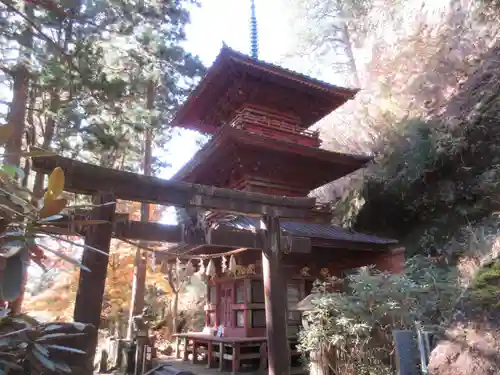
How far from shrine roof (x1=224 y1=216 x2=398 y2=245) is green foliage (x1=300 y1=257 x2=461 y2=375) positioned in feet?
7.96

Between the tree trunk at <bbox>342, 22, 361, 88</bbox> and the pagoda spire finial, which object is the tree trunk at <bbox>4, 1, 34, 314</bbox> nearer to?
the pagoda spire finial

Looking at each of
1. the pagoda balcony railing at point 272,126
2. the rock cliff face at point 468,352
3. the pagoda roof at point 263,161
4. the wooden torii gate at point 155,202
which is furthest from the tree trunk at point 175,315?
the rock cliff face at point 468,352

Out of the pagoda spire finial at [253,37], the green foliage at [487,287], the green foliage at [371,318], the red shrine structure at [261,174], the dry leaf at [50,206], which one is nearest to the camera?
the dry leaf at [50,206]

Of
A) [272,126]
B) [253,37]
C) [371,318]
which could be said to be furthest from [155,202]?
[253,37]

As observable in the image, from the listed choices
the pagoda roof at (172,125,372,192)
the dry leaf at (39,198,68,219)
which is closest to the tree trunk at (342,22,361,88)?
the pagoda roof at (172,125,372,192)

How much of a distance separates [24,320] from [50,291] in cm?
1441

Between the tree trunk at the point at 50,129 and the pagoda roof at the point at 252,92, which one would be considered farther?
the pagoda roof at the point at 252,92

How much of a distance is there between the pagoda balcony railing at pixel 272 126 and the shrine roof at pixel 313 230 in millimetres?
2549

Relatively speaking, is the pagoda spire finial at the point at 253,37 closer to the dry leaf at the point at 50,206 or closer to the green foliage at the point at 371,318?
the green foliage at the point at 371,318

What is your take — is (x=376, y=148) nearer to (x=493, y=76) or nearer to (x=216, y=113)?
(x=493, y=76)

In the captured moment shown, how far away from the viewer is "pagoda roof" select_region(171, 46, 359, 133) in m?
9.84

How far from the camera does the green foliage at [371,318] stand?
564 centimetres

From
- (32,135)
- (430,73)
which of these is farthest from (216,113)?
(430,73)

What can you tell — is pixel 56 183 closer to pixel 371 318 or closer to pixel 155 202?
pixel 155 202
